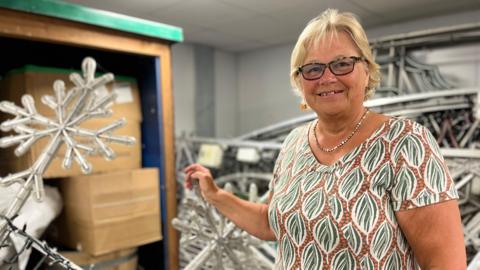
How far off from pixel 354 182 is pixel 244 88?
4.75 metres

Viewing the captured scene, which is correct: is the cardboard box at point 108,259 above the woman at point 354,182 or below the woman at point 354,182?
below

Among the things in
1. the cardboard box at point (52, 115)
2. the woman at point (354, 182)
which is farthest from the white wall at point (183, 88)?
the woman at point (354, 182)

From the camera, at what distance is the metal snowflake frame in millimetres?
990

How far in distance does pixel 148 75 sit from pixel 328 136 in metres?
1.03

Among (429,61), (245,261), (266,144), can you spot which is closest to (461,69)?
(429,61)

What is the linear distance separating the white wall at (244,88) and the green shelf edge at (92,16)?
3.23 metres

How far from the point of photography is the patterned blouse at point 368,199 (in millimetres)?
715

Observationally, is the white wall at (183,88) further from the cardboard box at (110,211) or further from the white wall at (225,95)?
the cardboard box at (110,211)

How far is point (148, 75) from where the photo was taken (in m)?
1.64

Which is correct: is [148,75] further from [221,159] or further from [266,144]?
[221,159]

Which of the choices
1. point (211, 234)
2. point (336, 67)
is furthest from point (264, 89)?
point (336, 67)

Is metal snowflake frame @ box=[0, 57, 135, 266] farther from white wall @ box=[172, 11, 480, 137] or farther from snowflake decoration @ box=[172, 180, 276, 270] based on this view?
white wall @ box=[172, 11, 480, 137]

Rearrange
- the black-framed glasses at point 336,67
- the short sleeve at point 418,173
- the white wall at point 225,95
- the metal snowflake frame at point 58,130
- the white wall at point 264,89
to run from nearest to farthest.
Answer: the short sleeve at point 418,173 → the black-framed glasses at point 336,67 → the metal snowflake frame at point 58,130 → the white wall at point 264,89 → the white wall at point 225,95

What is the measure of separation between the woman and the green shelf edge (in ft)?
2.43
